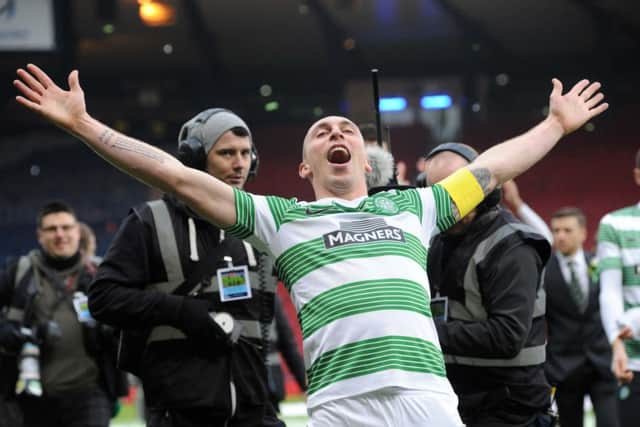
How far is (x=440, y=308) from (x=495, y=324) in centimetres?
28

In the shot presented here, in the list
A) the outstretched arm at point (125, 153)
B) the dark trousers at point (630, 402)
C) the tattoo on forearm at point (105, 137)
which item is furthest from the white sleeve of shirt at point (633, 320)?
the tattoo on forearm at point (105, 137)

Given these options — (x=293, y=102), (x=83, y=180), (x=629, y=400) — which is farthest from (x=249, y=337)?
(x=83, y=180)

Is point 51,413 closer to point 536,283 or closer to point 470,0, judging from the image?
point 536,283

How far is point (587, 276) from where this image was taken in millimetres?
7473

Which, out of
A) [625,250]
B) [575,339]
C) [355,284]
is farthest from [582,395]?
[355,284]

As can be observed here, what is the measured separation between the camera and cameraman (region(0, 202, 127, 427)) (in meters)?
6.33

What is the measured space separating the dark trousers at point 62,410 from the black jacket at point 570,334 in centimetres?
316

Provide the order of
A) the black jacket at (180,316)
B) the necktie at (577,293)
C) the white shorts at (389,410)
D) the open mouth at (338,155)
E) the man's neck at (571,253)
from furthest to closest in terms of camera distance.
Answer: the man's neck at (571,253) → the necktie at (577,293) → the black jacket at (180,316) → the open mouth at (338,155) → the white shorts at (389,410)

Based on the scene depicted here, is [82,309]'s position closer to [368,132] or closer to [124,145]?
[368,132]

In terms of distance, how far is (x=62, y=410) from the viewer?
250 inches

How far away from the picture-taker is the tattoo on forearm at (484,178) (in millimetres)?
3725

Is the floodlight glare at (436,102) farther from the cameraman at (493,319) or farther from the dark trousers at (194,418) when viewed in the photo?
the dark trousers at (194,418)

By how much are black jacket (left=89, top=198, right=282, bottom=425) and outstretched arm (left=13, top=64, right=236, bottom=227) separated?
74 centimetres

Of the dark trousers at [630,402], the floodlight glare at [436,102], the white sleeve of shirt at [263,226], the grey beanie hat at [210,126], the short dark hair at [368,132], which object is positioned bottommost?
the dark trousers at [630,402]
